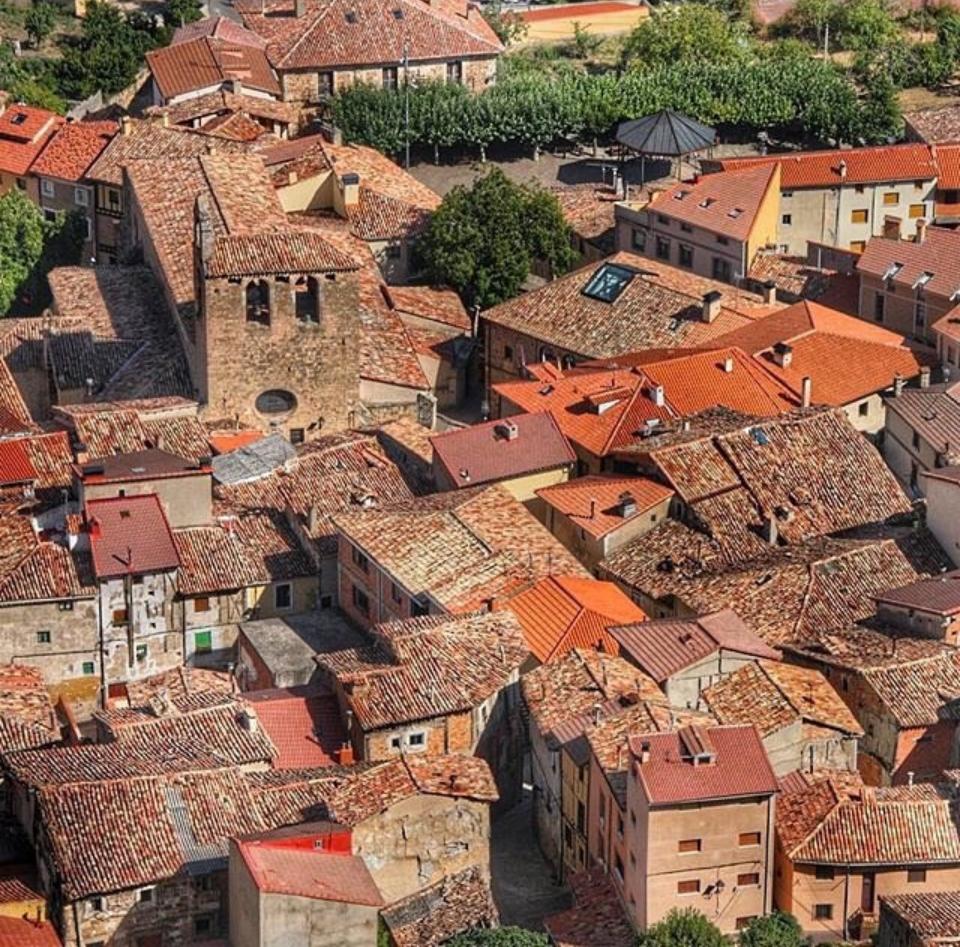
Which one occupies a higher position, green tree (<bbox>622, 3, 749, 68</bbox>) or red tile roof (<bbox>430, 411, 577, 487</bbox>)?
green tree (<bbox>622, 3, 749, 68</bbox>)

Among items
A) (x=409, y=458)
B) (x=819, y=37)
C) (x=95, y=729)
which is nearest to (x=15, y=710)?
(x=95, y=729)

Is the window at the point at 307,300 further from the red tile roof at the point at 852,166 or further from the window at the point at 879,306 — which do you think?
the red tile roof at the point at 852,166

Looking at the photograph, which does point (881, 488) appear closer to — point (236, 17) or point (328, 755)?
point (328, 755)

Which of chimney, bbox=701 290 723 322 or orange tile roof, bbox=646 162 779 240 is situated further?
orange tile roof, bbox=646 162 779 240

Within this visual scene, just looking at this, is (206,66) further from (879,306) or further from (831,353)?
(831,353)

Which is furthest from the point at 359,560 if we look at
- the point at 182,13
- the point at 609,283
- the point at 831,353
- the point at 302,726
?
the point at 182,13

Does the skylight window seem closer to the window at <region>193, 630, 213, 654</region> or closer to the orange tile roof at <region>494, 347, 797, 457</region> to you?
the orange tile roof at <region>494, 347, 797, 457</region>

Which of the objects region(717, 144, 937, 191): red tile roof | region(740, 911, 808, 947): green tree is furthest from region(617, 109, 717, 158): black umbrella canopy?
region(740, 911, 808, 947): green tree

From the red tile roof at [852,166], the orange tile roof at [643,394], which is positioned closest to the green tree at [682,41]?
the red tile roof at [852,166]
